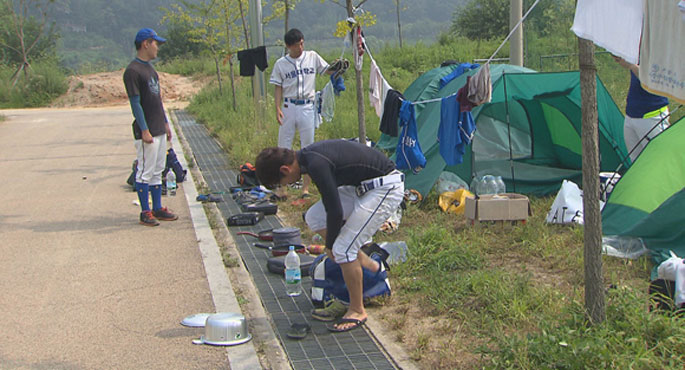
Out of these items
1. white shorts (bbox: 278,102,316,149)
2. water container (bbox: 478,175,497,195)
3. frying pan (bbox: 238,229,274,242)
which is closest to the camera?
frying pan (bbox: 238,229,274,242)

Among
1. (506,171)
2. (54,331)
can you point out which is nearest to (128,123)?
(506,171)

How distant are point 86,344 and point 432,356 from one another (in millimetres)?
2456

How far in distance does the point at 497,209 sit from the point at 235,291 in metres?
2.89

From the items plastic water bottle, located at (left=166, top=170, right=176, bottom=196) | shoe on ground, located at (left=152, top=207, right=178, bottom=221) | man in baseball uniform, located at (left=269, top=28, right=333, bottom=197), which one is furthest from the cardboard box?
plastic water bottle, located at (left=166, top=170, right=176, bottom=196)

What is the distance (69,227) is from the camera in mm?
8344

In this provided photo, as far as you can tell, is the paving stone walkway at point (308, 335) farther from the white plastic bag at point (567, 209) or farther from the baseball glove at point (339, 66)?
the white plastic bag at point (567, 209)

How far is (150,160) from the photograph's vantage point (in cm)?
822

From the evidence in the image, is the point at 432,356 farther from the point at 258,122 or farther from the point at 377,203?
the point at 258,122

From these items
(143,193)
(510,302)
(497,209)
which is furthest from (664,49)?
(143,193)

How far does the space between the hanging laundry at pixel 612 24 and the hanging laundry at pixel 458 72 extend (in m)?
5.95

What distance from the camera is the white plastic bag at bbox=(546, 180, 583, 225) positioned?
7262 millimetres

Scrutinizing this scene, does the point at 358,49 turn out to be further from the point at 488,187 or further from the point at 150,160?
the point at 150,160

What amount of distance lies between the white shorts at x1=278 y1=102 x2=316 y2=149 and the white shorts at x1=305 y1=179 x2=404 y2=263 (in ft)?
13.7

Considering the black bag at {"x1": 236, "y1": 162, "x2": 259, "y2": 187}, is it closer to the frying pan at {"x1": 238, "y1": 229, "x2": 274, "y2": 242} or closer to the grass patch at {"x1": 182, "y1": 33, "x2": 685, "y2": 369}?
the grass patch at {"x1": 182, "y1": 33, "x2": 685, "y2": 369}
